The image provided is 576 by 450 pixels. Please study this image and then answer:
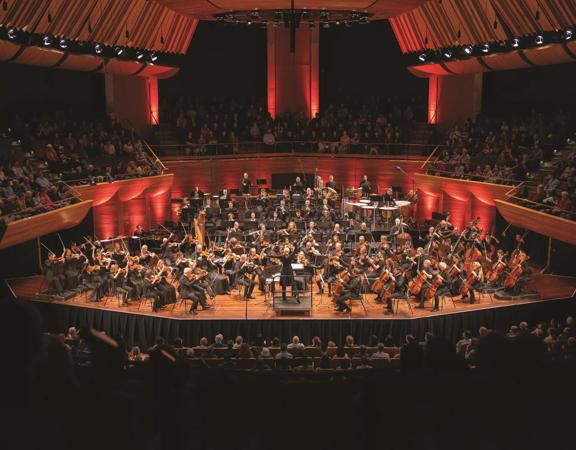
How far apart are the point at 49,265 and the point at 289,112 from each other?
1376 centimetres

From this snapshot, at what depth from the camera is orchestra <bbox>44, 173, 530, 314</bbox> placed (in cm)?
1359

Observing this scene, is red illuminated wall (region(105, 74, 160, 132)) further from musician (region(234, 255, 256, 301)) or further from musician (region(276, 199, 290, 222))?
musician (region(234, 255, 256, 301))

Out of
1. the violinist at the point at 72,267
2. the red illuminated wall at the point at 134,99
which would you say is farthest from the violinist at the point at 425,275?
the red illuminated wall at the point at 134,99

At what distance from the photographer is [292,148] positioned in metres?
24.0

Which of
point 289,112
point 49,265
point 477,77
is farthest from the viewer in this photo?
point 289,112

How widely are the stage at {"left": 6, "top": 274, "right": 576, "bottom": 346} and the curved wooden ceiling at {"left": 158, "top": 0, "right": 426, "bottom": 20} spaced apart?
6373mm

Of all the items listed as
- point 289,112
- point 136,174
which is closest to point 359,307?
point 136,174

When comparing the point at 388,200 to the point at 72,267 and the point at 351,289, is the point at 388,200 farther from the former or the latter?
the point at 72,267

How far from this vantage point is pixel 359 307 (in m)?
14.1

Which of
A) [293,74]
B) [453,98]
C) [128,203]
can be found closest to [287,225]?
[128,203]

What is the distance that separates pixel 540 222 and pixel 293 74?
13.8 meters

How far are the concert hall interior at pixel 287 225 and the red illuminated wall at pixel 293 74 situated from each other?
3.2 inches

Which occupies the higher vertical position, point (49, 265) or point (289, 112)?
point (289, 112)

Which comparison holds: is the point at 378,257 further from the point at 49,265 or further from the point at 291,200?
the point at 49,265
